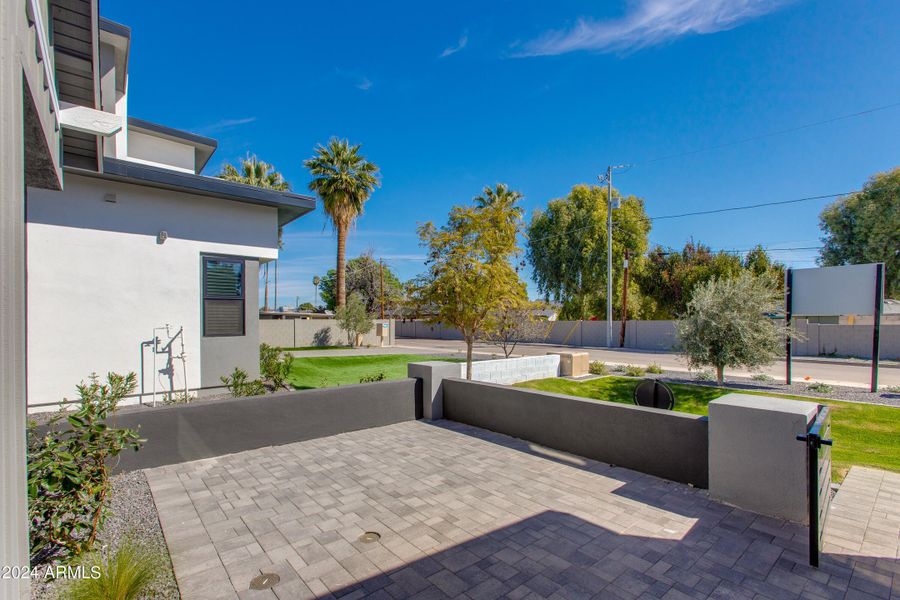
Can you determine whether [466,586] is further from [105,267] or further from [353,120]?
[353,120]

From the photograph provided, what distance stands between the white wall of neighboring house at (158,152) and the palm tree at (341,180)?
464 inches

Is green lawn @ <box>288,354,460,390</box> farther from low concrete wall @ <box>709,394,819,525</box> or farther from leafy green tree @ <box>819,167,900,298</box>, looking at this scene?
leafy green tree @ <box>819,167,900,298</box>

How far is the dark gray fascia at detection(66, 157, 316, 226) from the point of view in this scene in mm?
7617

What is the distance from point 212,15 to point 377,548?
1278 centimetres

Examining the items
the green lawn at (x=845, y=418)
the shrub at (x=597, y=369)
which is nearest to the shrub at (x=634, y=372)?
the shrub at (x=597, y=369)

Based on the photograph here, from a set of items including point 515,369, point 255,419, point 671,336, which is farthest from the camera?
point 671,336

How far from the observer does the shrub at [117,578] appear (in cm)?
262

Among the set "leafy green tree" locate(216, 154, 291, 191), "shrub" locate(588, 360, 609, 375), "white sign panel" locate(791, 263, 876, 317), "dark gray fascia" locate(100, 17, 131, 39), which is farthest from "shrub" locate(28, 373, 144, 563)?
"leafy green tree" locate(216, 154, 291, 191)

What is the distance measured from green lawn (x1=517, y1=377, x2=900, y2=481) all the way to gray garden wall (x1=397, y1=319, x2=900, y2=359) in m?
2.27

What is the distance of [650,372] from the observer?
14.6 metres

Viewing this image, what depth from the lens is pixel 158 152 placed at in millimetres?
11273

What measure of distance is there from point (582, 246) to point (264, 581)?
32030 millimetres

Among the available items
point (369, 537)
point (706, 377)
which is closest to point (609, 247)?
point (706, 377)

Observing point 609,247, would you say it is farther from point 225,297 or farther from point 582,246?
point 225,297
